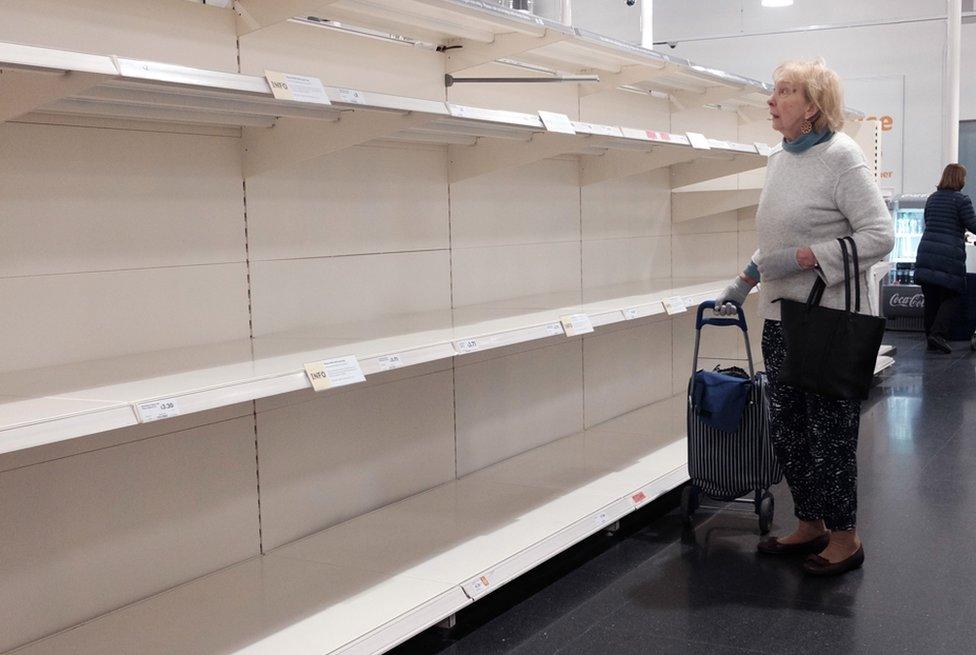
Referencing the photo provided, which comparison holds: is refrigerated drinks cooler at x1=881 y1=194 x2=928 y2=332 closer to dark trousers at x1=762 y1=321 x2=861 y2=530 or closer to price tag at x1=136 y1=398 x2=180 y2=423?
dark trousers at x1=762 y1=321 x2=861 y2=530

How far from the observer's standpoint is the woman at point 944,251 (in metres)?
8.19

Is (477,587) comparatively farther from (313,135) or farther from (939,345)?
(939,345)

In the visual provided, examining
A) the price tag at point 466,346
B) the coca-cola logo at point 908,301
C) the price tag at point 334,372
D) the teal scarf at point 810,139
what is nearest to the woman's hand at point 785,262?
the teal scarf at point 810,139

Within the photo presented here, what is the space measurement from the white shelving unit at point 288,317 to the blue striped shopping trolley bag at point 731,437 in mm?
216

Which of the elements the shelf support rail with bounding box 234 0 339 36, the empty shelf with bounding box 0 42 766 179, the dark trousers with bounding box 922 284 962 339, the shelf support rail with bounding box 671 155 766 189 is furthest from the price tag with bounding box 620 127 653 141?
the dark trousers with bounding box 922 284 962 339

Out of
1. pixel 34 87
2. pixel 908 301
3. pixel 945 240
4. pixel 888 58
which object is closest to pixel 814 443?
pixel 34 87

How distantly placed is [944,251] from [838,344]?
5.88 m

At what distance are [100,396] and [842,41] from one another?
1026 cm

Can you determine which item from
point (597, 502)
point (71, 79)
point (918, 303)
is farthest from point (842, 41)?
point (71, 79)

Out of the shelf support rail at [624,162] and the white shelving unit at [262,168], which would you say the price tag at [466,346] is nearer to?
the white shelving unit at [262,168]

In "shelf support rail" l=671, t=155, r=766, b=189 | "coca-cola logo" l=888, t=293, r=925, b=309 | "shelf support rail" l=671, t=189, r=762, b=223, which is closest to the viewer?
"shelf support rail" l=671, t=155, r=766, b=189

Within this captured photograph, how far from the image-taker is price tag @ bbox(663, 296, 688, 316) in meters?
3.99

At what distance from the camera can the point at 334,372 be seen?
2.39 m

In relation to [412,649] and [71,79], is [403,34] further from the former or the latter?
[412,649]
